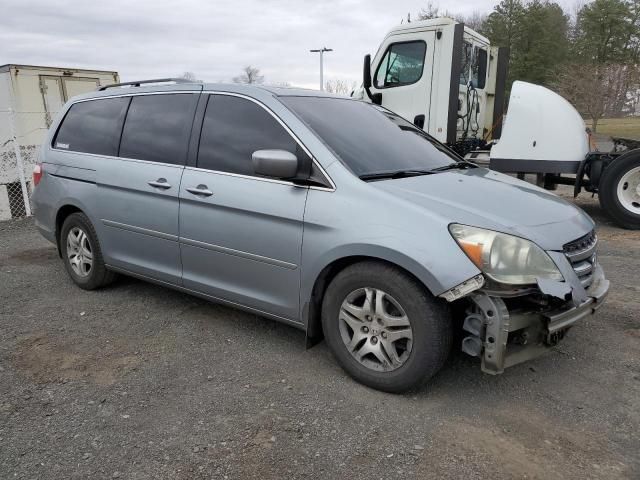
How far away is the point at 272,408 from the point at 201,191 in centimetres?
157

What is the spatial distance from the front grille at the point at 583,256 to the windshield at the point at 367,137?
1.11 meters

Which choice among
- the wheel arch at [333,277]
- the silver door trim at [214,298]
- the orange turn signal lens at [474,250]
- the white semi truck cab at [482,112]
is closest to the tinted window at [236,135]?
the wheel arch at [333,277]

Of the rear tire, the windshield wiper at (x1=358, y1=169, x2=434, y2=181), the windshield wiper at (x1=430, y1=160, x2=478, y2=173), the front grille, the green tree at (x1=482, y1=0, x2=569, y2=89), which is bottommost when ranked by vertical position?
the rear tire

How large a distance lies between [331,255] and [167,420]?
1.28 metres

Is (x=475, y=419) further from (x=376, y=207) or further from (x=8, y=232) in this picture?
(x=8, y=232)

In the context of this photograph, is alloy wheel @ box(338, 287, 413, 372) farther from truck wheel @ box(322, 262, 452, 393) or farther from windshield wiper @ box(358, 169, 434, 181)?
windshield wiper @ box(358, 169, 434, 181)

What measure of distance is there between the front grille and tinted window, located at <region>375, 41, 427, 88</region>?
6000mm

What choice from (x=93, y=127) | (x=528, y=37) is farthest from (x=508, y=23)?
(x=93, y=127)

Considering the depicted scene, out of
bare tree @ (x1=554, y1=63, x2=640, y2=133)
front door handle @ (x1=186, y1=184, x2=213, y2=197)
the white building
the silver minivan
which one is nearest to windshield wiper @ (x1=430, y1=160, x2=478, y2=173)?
the silver minivan

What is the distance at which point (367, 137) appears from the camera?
12.0 feet

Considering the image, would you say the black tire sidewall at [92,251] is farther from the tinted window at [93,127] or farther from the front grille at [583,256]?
the front grille at [583,256]

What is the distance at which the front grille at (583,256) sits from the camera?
3.00 meters

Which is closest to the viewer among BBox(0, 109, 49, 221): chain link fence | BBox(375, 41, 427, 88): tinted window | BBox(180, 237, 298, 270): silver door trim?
BBox(180, 237, 298, 270): silver door trim

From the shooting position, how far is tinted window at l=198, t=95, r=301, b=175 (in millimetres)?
3445
